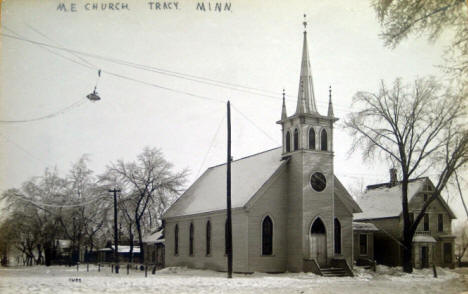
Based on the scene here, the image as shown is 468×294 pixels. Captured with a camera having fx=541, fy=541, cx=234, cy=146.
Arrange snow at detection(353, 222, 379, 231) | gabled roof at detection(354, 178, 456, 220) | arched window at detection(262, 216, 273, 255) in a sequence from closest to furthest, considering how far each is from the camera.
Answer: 1. arched window at detection(262, 216, 273, 255)
2. snow at detection(353, 222, 379, 231)
3. gabled roof at detection(354, 178, 456, 220)

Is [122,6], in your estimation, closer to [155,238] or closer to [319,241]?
[319,241]

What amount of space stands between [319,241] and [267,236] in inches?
108

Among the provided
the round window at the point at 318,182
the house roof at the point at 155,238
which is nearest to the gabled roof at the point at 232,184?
the round window at the point at 318,182

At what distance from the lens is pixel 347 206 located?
1218 inches

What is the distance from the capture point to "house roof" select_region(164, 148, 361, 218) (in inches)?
1160

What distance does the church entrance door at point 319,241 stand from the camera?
92.9 feet

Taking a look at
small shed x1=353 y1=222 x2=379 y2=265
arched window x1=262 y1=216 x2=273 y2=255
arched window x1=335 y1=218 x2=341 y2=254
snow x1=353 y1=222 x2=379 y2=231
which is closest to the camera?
arched window x1=262 y1=216 x2=273 y2=255

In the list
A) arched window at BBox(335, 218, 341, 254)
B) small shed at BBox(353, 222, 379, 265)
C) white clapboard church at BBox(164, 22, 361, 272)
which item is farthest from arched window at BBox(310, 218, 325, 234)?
small shed at BBox(353, 222, 379, 265)

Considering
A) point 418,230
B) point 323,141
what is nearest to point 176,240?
point 323,141

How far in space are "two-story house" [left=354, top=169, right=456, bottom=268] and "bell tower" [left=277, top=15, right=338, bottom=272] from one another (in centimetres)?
1050

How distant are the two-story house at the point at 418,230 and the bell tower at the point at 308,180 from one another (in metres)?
10.5

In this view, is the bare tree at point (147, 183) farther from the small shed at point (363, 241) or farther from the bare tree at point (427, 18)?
the bare tree at point (427, 18)

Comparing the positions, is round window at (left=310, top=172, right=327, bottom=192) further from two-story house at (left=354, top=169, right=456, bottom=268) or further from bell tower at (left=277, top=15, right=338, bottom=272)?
two-story house at (left=354, top=169, right=456, bottom=268)

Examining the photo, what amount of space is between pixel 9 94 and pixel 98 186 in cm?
2817
